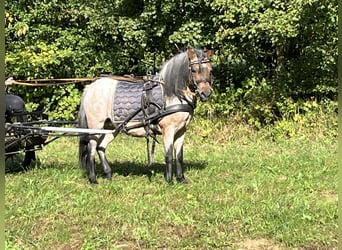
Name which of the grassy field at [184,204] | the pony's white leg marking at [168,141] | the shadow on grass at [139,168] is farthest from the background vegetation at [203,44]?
the pony's white leg marking at [168,141]

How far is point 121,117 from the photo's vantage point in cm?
632

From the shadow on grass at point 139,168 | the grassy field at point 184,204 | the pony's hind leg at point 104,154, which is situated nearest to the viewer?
the grassy field at point 184,204

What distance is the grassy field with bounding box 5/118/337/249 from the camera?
437 centimetres

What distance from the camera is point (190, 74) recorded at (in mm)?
5871

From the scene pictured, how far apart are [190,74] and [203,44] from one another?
608 centimetres

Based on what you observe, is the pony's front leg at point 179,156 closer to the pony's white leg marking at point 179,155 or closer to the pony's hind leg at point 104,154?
the pony's white leg marking at point 179,155

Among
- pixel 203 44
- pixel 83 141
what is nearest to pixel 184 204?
pixel 83 141

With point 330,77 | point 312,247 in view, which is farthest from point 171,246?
point 330,77

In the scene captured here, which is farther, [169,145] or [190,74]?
[169,145]

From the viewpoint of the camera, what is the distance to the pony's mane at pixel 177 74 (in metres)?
5.95

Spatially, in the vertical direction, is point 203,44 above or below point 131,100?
above

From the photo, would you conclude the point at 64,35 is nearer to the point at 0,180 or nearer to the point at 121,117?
the point at 121,117

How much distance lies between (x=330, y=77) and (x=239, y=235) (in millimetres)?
7141

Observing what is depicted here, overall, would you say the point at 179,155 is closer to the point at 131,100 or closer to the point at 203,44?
the point at 131,100
